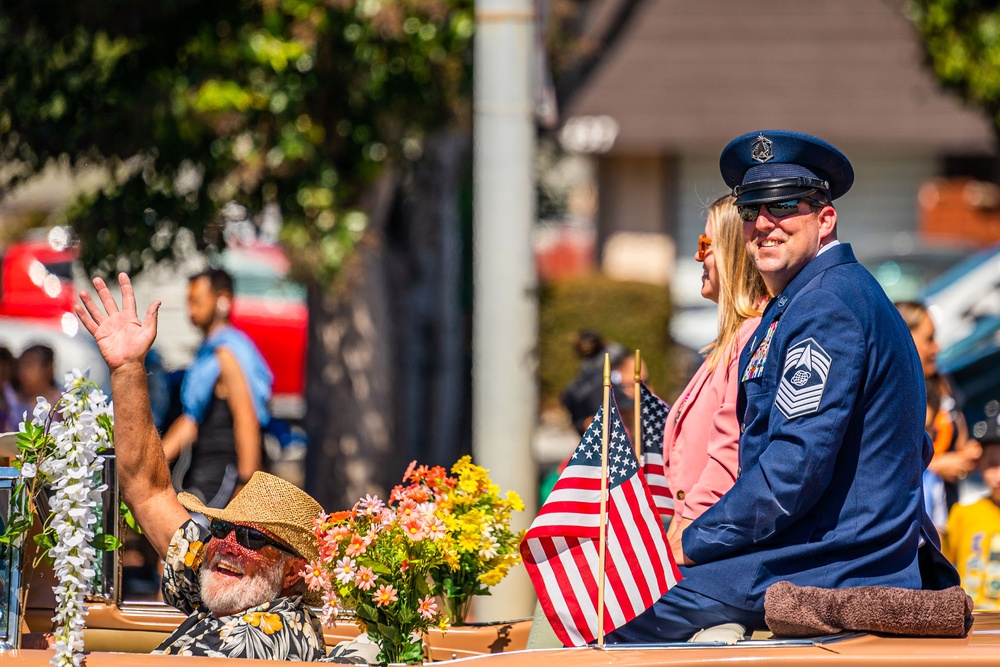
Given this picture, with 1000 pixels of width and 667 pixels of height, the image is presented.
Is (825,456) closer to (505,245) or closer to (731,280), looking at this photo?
(731,280)

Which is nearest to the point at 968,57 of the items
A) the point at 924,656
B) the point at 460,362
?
the point at 460,362

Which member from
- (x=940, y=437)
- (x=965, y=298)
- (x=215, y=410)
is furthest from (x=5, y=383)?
(x=965, y=298)

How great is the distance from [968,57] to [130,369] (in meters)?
8.52

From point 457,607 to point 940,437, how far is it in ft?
10.8

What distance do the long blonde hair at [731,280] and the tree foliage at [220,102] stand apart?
370 cm

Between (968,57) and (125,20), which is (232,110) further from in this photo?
(968,57)

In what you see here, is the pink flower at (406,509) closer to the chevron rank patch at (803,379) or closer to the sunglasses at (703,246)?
the chevron rank patch at (803,379)

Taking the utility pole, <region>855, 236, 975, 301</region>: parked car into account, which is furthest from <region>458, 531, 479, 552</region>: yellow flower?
<region>855, 236, 975, 301</region>: parked car

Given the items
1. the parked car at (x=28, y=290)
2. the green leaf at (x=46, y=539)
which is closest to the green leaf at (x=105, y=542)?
the green leaf at (x=46, y=539)

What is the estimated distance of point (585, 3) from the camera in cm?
1111

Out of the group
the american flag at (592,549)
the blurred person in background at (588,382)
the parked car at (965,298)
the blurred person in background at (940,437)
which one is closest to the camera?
the american flag at (592,549)

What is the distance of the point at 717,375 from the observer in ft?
12.3

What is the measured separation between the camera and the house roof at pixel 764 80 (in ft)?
61.4

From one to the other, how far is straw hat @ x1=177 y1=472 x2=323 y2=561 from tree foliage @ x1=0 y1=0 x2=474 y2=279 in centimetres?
360
